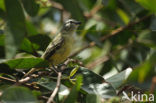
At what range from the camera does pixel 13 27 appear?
4.95ft

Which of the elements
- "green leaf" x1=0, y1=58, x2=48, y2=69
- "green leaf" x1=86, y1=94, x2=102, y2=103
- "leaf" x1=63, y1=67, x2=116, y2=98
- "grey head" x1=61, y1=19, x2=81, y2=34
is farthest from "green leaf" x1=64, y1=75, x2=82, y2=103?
"grey head" x1=61, y1=19, x2=81, y2=34

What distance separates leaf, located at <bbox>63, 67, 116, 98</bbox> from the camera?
1.92m

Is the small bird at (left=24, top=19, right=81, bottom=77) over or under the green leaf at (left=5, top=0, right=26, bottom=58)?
over

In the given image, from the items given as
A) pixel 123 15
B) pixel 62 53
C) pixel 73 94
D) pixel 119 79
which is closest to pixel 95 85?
pixel 119 79

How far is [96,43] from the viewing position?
3248 millimetres

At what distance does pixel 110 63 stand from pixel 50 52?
74 cm

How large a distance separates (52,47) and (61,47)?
4.6 inches

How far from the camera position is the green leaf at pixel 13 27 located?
1.44 metres

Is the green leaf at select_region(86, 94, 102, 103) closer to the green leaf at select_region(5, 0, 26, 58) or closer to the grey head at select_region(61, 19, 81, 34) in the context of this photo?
the green leaf at select_region(5, 0, 26, 58)

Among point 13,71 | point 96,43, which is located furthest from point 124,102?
point 96,43

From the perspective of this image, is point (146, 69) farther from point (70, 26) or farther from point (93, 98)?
point (70, 26)

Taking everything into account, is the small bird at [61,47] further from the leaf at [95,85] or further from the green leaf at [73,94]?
the green leaf at [73,94]

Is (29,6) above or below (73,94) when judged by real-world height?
above

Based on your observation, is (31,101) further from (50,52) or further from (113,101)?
(50,52)
